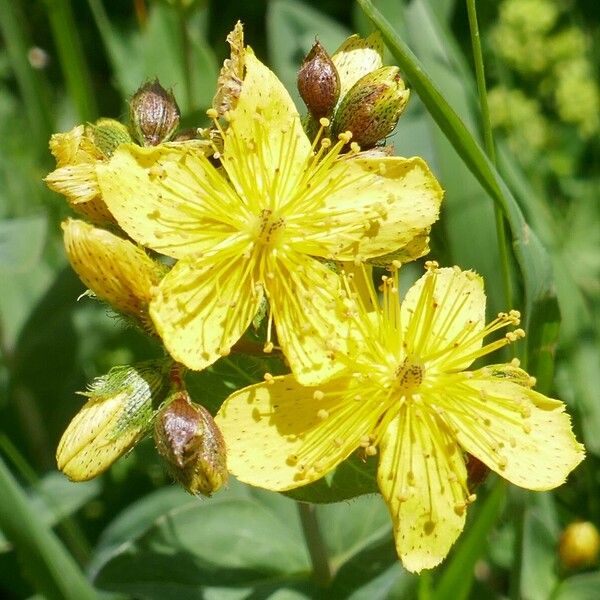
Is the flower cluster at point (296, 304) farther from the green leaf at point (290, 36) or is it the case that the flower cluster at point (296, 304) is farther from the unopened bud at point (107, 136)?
the green leaf at point (290, 36)

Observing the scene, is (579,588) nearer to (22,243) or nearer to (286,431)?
(286,431)

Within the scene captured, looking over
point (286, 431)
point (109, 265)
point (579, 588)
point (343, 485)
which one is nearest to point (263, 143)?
point (109, 265)

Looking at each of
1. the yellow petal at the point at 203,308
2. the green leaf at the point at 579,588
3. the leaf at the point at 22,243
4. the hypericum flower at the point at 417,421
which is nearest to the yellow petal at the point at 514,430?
the hypericum flower at the point at 417,421

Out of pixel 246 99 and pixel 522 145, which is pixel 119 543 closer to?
pixel 246 99

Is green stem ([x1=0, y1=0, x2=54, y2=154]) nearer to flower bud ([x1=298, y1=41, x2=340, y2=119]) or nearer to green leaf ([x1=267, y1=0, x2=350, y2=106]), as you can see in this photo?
green leaf ([x1=267, y1=0, x2=350, y2=106])

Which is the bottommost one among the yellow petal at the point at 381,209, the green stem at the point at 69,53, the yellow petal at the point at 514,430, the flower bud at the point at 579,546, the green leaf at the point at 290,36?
the flower bud at the point at 579,546

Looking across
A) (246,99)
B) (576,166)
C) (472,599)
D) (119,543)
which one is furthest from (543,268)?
(576,166)
